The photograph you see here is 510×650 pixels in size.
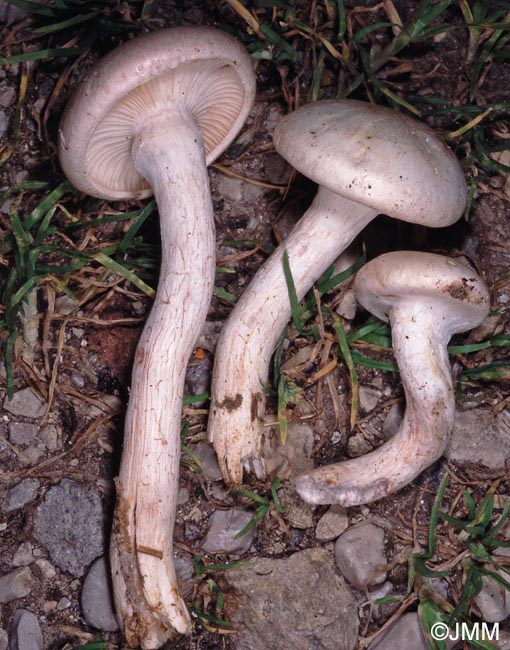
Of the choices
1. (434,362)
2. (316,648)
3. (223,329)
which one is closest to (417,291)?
(434,362)

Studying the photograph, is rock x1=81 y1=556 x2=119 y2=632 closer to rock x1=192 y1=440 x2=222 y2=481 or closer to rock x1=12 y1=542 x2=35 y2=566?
rock x1=12 y1=542 x2=35 y2=566

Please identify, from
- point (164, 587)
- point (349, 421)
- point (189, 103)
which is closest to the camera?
point (164, 587)

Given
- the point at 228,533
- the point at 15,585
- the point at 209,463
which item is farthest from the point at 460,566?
the point at 15,585

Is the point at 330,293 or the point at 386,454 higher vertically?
the point at 330,293

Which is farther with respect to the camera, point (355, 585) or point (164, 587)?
point (355, 585)

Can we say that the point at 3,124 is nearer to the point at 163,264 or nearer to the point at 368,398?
the point at 163,264

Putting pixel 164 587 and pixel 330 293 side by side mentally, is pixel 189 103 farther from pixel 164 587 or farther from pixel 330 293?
pixel 164 587

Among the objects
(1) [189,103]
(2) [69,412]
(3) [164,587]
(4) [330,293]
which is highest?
(1) [189,103]
